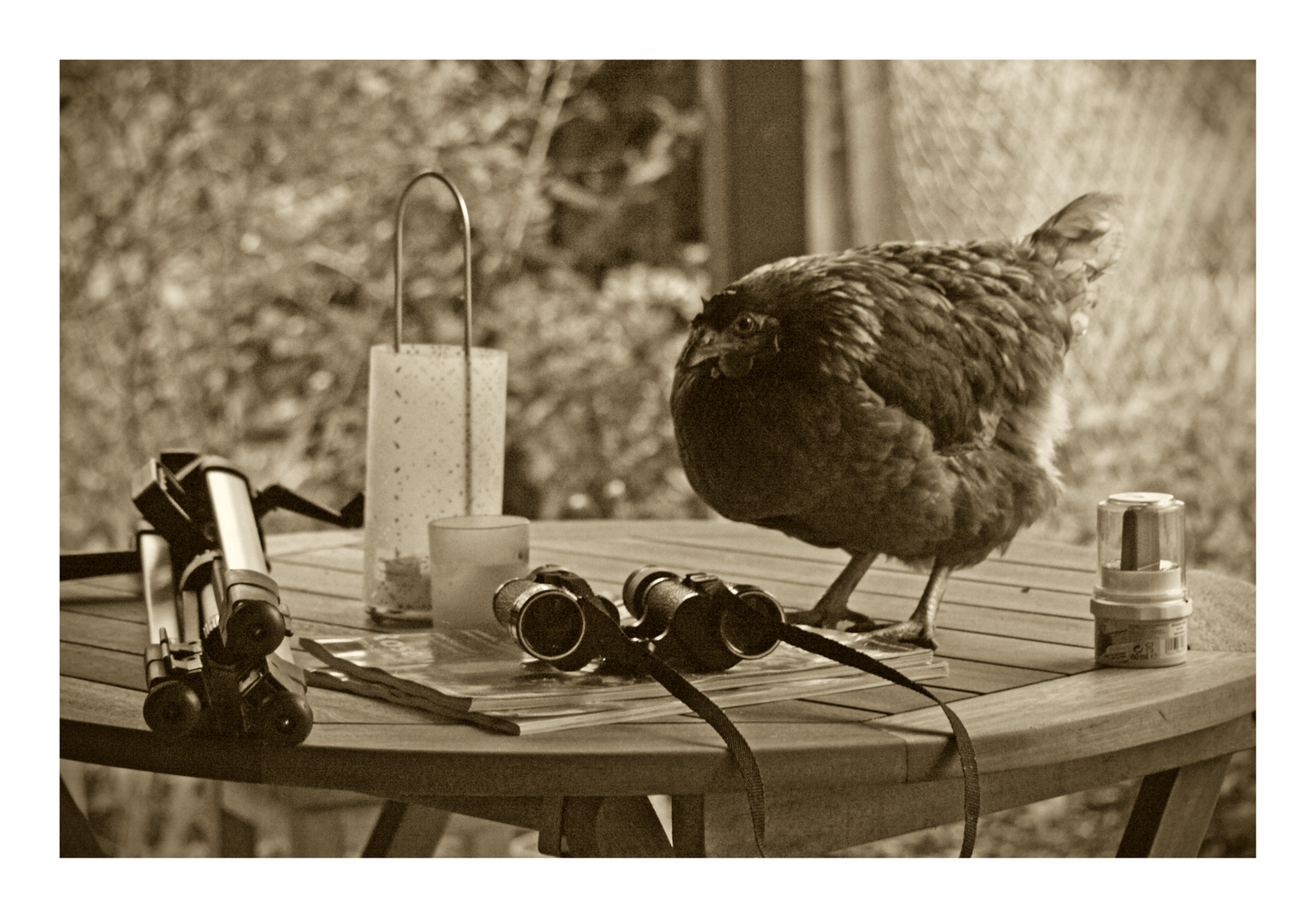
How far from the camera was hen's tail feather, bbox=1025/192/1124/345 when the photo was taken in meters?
1.43

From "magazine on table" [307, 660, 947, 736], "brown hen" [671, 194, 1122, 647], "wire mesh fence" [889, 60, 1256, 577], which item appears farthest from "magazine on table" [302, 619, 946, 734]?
"wire mesh fence" [889, 60, 1256, 577]

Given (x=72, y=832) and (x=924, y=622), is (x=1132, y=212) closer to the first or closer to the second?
(x=924, y=622)

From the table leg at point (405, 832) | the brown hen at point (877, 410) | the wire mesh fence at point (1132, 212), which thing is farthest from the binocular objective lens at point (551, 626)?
the wire mesh fence at point (1132, 212)

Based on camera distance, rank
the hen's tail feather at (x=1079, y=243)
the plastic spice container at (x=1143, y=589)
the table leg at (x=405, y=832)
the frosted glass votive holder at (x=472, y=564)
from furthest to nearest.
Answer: the table leg at (x=405, y=832), the hen's tail feather at (x=1079, y=243), the frosted glass votive holder at (x=472, y=564), the plastic spice container at (x=1143, y=589)

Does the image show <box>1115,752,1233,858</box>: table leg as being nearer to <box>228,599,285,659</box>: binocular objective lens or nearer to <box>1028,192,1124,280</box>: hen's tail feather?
<box>1028,192,1124,280</box>: hen's tail feather

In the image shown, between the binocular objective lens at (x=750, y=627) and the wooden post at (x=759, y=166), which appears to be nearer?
the binocular objective lens at (x=750, y=627)

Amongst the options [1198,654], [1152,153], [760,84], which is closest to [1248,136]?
[1152,153]

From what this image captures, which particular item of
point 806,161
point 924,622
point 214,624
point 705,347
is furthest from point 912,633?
Result: point 806,161

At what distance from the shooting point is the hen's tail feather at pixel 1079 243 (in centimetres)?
143

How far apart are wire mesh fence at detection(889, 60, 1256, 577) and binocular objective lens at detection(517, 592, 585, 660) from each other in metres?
1.60

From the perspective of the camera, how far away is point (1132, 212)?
2.45m

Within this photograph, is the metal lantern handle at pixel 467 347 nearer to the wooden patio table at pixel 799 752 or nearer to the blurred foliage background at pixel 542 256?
the wooden patio table at pixel 799 752

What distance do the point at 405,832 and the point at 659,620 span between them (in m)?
0.68

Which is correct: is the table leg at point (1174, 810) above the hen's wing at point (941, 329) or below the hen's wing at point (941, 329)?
below
